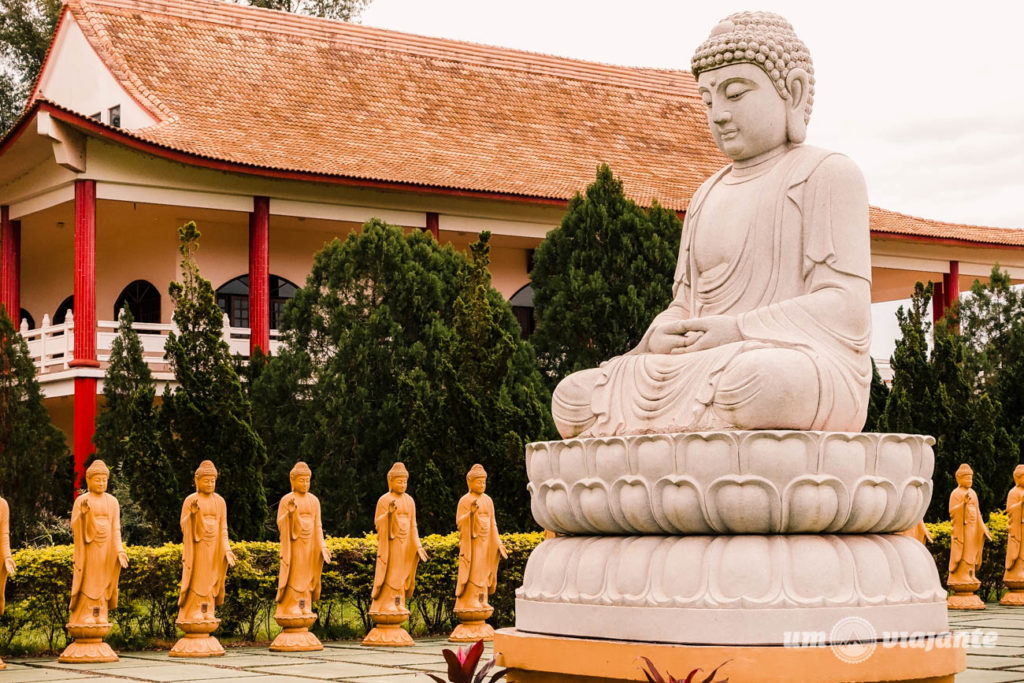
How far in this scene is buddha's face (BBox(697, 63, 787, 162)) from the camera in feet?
18.5

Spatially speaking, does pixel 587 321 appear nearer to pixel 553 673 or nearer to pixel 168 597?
pixel 168 597

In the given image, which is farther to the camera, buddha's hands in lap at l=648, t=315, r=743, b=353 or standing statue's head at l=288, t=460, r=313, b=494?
standing statue's head at l=288, t=460, r=313, b=494

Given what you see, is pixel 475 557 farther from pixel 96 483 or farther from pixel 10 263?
pixel 10 263

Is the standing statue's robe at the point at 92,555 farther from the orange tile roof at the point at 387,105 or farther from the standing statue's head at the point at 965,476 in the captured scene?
the standing statue's head at the point at 965,476

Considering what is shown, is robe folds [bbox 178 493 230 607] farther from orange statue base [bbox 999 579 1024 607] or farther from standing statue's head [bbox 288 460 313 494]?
orange statue base [bbox 999 579 1024 607]

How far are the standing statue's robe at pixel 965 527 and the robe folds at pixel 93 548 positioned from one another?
8017 mm

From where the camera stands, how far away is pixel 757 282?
559cm

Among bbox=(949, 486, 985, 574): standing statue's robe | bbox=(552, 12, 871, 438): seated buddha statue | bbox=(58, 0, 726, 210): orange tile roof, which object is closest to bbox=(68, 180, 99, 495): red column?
bbox=(58, 0, 726, 210): orange tile roof

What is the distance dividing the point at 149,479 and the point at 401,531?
2406 millimetres

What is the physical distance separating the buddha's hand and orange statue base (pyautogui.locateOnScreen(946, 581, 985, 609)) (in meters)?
9.39

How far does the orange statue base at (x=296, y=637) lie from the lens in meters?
10.4

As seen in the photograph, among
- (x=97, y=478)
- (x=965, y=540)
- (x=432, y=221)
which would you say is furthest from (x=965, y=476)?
(x=97, y=478)

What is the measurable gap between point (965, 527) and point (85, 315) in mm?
10252

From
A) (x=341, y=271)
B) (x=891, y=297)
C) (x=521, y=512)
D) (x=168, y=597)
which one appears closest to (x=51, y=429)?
(x=341, y=271)
